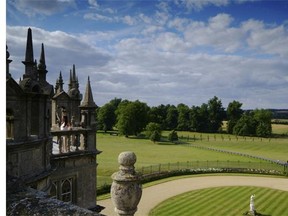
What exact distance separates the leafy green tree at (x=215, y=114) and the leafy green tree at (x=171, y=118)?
6.72 metres

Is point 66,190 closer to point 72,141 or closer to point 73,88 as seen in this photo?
point 72,141

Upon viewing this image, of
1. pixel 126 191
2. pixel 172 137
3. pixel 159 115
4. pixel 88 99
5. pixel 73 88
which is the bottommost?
pixel 172 137

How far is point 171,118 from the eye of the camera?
69.2 metres

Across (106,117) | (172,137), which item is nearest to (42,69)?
(172,137)

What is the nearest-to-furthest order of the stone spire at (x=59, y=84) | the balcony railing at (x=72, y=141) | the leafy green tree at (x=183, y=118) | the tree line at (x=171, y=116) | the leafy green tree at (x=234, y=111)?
the balcony railing at (x=72, y=141)
the stone spire at (x=59, y=84)
the tree line at (x=171, y=116)
the leafy green tree at (x=234, y=111)
the leafy green tree at (x=183, y=118)

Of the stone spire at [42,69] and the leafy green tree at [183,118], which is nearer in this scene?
the stone spire at [42,69]

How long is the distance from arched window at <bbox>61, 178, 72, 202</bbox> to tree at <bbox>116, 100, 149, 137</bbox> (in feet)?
155

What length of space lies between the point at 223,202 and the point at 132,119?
1490 inches

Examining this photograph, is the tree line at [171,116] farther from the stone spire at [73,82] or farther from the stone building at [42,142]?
the stone building at [42,142]

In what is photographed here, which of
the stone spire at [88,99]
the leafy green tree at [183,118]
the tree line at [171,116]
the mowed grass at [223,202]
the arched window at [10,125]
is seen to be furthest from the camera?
the leafy green tree at [183,118]

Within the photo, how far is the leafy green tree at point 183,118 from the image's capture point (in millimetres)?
66762

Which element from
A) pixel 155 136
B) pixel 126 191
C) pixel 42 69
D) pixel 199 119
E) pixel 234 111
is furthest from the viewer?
pixel 199 119

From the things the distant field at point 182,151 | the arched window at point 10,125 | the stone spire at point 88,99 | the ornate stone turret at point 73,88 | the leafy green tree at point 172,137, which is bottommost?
the distant field at point 182,151

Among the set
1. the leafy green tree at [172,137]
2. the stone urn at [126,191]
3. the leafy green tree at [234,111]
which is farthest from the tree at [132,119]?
the stone urn at [126,191]
